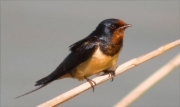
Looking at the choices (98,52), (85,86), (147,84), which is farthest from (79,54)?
(147,84)

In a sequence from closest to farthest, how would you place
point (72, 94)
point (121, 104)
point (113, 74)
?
point (121, 104), point (72, 94), point (113, 74)

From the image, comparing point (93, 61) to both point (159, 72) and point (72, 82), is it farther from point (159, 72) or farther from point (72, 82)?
point (72, 82)

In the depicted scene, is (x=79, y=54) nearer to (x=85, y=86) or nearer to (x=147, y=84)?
(x=85, y=86)

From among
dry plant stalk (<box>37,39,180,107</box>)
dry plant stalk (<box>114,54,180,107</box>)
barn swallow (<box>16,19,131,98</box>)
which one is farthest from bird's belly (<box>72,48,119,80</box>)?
dry plant stalk (<box>114,54,180,107</box>)

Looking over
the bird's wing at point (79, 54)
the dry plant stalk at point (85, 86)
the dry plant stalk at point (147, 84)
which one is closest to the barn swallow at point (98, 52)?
the bird's wing at point (79, 54)

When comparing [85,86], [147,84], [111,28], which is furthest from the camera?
[111,28]

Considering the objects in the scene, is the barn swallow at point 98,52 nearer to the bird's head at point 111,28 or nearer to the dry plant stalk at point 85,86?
the bird's head at point 111,28

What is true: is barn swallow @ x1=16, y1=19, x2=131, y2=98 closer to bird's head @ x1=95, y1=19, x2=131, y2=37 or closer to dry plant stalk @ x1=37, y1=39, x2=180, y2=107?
bird's head @ x1=95, y1=19, x2=131, y2=37

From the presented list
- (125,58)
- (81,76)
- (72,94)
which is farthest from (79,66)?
(125,58)
